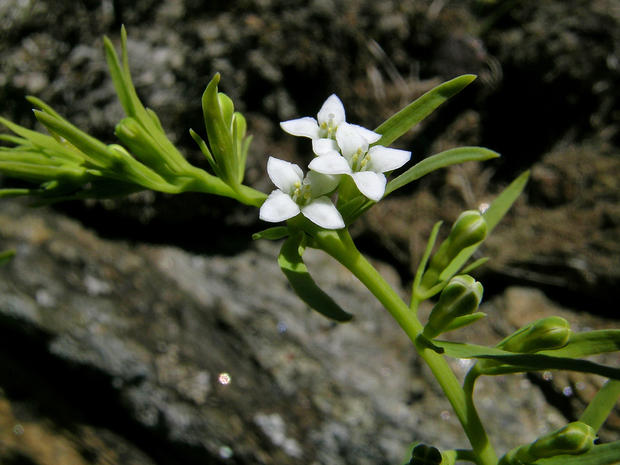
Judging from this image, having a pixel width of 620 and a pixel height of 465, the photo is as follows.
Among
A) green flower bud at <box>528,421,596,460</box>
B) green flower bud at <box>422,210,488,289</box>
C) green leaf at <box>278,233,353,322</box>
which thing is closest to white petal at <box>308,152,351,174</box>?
green leaf at <box>278,233,353,322</box>

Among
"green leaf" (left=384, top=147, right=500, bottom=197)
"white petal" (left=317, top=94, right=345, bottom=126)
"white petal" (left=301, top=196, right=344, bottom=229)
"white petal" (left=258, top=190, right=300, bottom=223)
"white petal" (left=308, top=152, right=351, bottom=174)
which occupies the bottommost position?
"white petal" (left=301, top=196, right=344, bottom=229)

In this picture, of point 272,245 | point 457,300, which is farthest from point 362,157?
point 272,245

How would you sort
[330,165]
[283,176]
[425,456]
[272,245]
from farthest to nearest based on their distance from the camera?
[272,245]
[425,456]
[283,176]
[330,165]

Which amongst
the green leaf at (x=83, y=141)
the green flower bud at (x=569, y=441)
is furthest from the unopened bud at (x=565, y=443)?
the green leaf at (x=83, y=141)

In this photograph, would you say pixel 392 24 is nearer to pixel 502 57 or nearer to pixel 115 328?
pixel 502 57

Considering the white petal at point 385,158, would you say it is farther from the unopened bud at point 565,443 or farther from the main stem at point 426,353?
the unopened bud at point 565,443

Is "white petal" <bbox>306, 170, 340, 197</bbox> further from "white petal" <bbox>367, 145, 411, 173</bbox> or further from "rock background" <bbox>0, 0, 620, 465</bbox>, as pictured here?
"rock background" <bbox>0, 0, 620, 465</bbox>

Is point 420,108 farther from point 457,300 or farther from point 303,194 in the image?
point 457,300
